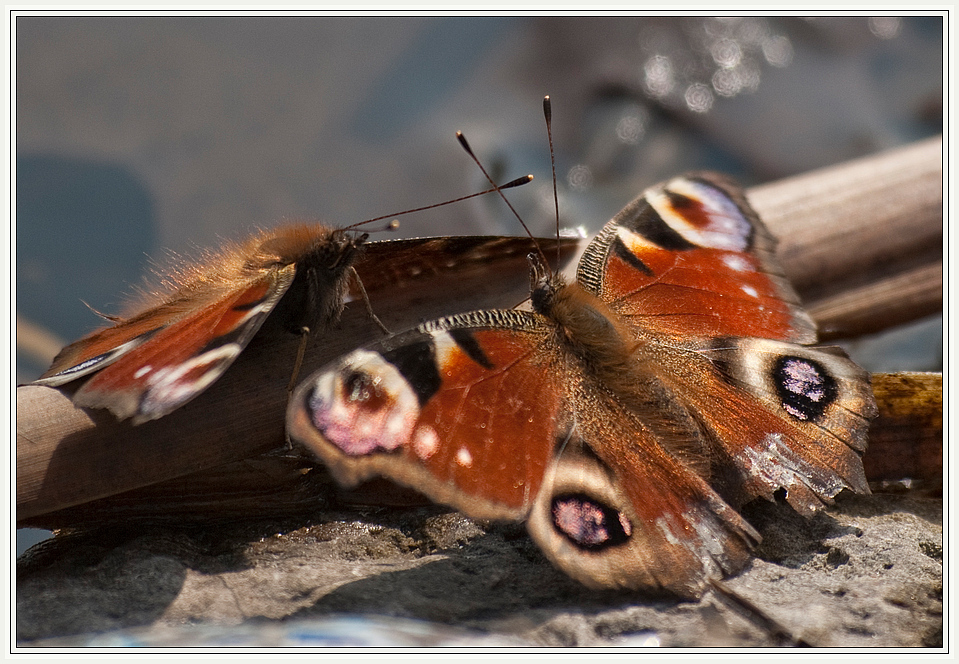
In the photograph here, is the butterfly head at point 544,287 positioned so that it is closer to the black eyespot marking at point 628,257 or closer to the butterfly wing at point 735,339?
the butterfly wing at point 735,339

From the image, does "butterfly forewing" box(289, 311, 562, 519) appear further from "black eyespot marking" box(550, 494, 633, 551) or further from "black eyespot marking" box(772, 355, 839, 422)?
"black eyespot marking" box(772, 355, 839, 422)

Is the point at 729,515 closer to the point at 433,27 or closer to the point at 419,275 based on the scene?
the point at 419,275

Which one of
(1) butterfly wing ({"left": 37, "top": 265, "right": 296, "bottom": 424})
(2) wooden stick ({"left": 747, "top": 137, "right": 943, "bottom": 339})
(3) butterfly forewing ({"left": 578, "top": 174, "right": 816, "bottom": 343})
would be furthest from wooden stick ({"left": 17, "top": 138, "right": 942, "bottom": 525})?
(3) butterfly forewing ({"left": 578, "top": 174, "right": 816, "bottom": 343})

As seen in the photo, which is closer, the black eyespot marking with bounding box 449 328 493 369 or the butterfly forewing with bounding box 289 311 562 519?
the butterfly forewing with bounding box 289 311 562 519

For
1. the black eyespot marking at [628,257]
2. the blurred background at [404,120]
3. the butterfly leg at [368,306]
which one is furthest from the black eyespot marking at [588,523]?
the blurred background at [404,120]

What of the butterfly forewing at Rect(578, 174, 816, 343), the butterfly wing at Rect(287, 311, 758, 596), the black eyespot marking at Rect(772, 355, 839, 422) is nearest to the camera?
the butterfly wing at Rect(287, 311, 758, 596)
